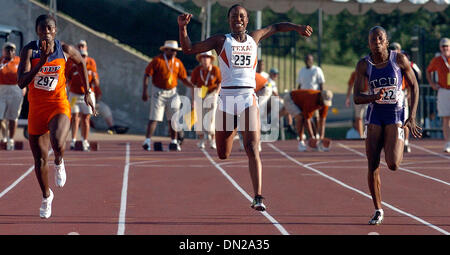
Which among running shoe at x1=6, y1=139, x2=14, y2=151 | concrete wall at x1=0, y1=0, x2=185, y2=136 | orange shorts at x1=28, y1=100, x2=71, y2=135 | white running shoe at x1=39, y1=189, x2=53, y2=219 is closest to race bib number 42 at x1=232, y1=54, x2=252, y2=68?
orange shorts at x1=28, y1=100, x2=71, y2=135

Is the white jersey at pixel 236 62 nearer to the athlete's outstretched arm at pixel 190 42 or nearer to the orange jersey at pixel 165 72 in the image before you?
the athlete's outstretched arm at pixel 190 42

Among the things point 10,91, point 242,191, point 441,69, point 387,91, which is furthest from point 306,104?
point 387,91

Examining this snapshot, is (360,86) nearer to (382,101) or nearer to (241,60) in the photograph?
(382,101)

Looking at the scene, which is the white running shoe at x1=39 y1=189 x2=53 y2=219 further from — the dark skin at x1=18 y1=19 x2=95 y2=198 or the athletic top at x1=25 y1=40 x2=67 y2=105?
the athletic top at x1=25 y1=40 x2=67 y2=105

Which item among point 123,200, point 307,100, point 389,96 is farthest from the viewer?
point 307,100

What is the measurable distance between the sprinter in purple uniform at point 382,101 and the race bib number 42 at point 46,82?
10.1 ft

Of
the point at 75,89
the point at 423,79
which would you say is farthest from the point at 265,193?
the point at 423,79

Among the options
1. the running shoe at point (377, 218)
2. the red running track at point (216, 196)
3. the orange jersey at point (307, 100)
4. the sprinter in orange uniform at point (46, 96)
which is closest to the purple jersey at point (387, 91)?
the running shoe at point (377, 218)

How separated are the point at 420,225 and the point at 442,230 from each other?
15.7 inches

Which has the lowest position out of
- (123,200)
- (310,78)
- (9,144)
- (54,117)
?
(123,200)

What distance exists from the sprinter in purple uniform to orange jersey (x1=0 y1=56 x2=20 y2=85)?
10.5m

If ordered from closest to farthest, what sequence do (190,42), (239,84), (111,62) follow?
1. (190,42)
2. (239,84)
3. (111,62)

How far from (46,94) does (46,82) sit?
0.13 m

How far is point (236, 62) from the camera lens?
32.9 feet
